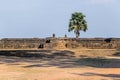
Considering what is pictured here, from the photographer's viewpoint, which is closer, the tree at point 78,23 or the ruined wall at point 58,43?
the ruined wall at point 58,43

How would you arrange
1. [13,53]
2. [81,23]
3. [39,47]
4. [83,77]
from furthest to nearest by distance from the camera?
[81,23], [39,47], [13,53], [83,77]

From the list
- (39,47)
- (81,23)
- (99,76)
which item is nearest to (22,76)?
(99,76)

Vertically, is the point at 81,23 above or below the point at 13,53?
above

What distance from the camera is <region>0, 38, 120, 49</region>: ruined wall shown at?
33.9 m

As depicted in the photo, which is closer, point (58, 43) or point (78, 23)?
point (58, 43)

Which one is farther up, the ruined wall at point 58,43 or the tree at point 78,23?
the tree at point 78,23

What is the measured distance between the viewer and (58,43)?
3422cm

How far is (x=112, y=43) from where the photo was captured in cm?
3403

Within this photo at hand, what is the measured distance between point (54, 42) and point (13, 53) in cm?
849

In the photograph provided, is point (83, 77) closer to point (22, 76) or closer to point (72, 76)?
point (72, 76)

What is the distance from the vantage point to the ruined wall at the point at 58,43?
33906mm

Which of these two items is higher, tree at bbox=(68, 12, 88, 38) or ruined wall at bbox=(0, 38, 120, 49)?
tree at bbox=(68, 12, 88, 38)

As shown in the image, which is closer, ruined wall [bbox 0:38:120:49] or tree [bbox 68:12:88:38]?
ruined wall [bbox 0:38:120:49]

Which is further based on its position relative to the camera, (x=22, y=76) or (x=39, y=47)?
(x=39, y=47)
